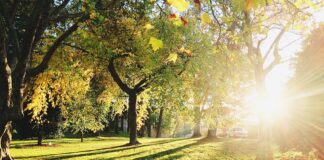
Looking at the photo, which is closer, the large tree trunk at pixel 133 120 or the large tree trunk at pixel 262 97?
the large tree trunk at pixel 262 97

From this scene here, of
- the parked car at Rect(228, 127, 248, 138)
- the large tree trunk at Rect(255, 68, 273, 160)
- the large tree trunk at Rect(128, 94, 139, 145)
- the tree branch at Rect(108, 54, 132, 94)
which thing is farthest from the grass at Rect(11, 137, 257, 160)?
the parked car at Rect(228, 127, 248, 138)

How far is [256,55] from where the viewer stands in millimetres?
19703

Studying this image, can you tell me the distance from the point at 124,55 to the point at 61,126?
429 inches

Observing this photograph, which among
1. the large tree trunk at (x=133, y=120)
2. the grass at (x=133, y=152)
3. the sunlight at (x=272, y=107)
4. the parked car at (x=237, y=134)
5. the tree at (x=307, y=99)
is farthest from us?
the parked car at (x=237, y=134)

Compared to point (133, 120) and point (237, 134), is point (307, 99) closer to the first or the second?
point (133, 120)

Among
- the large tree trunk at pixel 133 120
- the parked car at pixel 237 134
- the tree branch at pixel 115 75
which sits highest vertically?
the tree branch at pixel 115 75

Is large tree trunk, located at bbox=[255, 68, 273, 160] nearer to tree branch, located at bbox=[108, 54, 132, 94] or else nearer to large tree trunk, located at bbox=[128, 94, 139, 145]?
tree branch, located at bbox=[108, 54, 132, 94]

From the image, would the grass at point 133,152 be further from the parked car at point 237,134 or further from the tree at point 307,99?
the parked car at point 237,134

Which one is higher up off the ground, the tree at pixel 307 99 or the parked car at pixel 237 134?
the tree at pixel 307 99

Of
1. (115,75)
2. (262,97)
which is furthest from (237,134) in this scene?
(262,97)

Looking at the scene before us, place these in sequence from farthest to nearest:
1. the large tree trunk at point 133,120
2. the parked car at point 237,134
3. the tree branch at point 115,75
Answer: the parked car at point 237,134, the large tree trunk at point 133,120, the tree branch at point 115,75

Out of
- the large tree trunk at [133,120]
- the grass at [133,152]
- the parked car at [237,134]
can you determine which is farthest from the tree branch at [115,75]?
the parked car at [237,134]

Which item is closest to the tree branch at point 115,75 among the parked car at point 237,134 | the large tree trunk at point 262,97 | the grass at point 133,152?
the grass at point 133,152

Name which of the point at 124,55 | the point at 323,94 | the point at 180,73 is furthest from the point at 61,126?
the point at 323,94
